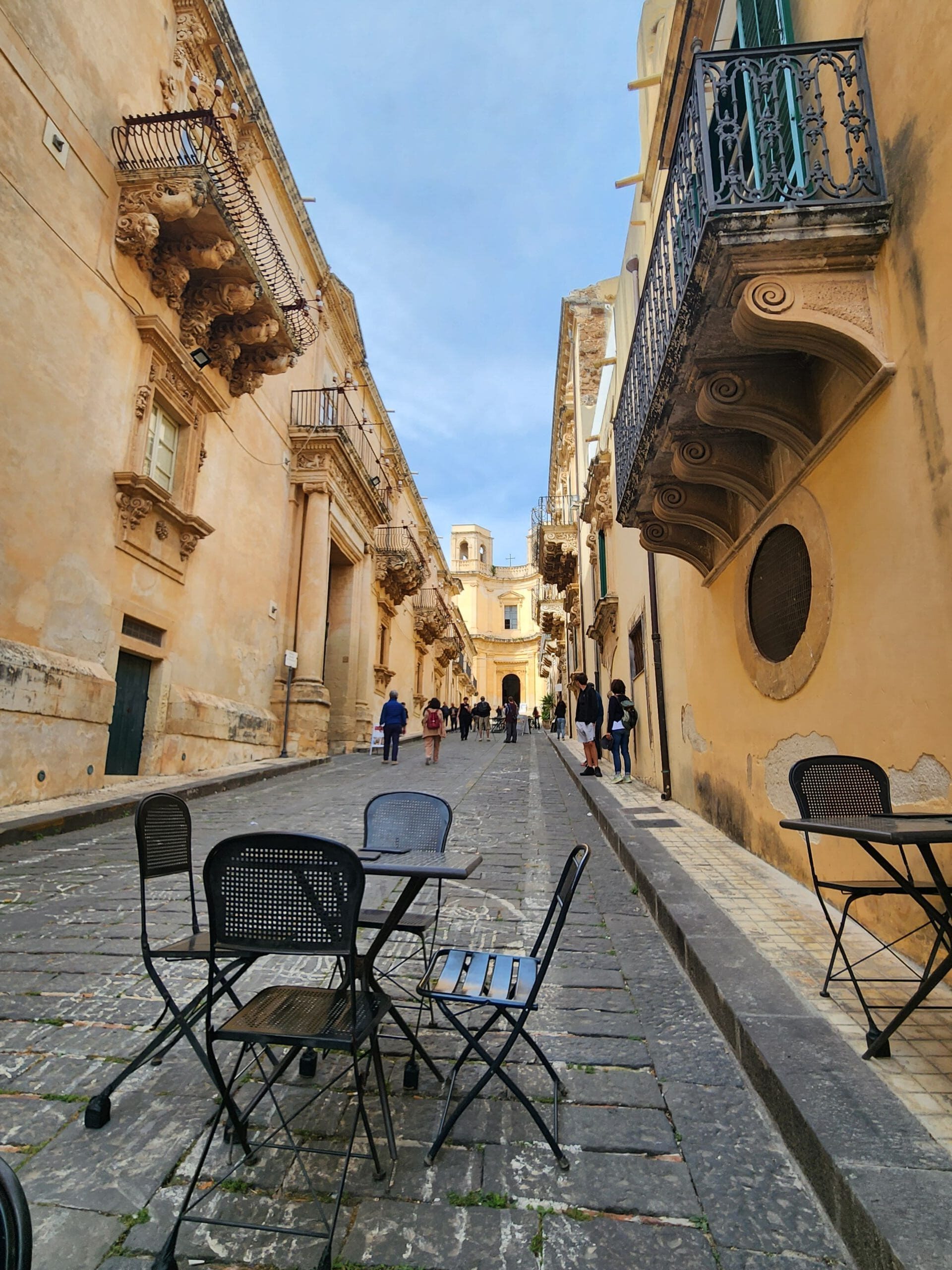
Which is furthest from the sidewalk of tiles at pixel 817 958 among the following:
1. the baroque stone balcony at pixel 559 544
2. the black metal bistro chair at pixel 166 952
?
the baroque stone balcony at pixel 559 544

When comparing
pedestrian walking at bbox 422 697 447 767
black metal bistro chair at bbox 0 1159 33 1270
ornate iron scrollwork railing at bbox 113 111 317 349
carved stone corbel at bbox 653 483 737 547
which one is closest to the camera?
black metal bistro chair at bbox 0 1159 33 1270

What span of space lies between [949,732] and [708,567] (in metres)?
4.15

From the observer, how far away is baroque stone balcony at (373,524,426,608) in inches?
1024

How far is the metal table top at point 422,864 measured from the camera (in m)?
2.57

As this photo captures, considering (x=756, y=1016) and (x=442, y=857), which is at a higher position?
(x=442, y=857)

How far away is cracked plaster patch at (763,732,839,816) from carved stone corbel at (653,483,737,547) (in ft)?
6.68

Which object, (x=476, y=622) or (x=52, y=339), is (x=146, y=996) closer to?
(x=52, y=339)

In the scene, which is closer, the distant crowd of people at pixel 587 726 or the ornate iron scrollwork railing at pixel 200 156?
the ornate iron scrollwork railing at pixel 200 156

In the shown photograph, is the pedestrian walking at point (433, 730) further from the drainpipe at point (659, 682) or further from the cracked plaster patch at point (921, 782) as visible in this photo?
the cracked plaster patch at point (921, 782)

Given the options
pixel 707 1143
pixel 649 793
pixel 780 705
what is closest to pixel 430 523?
pixel 649 793

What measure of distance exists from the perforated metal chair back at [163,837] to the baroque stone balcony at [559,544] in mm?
20851

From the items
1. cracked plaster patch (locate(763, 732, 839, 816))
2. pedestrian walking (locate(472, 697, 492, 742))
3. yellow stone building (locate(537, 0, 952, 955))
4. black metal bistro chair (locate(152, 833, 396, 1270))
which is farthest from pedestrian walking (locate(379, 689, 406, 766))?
black metal bistro chair (locate(152, 833, 396, 1270))

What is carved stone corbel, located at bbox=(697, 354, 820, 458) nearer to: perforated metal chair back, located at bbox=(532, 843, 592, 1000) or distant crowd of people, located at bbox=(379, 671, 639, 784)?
perforated metal chair back, located at bbox=(532, 843, 592, 1000)

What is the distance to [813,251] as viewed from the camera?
12.2 ft
